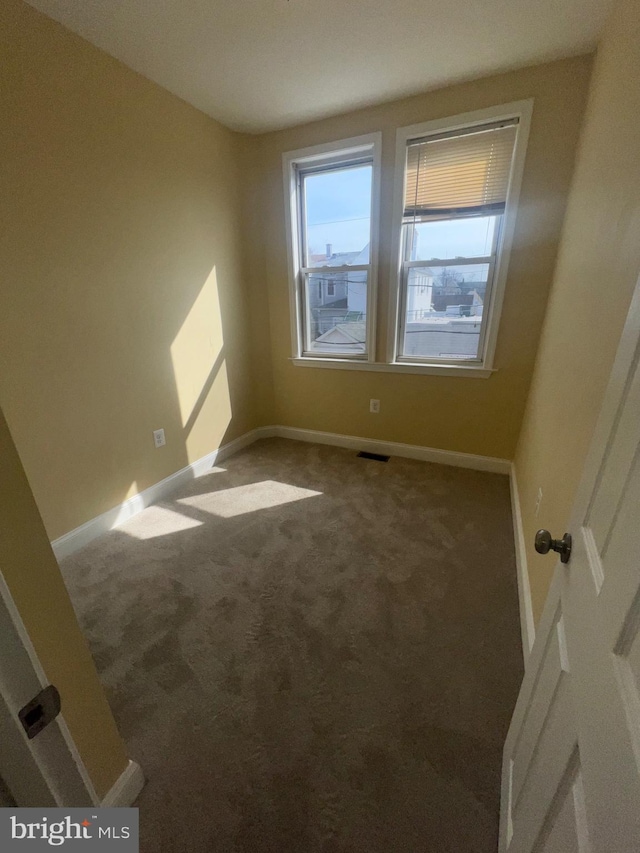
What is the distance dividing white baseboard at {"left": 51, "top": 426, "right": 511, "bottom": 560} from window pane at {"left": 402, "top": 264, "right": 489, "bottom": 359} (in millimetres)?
815

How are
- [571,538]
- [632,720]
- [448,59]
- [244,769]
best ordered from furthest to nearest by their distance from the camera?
[448,59], [244,769], [571,538], [632,720]

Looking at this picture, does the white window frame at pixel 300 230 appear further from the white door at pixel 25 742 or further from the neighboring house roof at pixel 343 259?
the white door at pixel 25 742

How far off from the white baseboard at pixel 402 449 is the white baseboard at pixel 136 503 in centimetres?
53

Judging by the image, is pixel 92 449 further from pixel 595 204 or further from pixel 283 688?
pixel 595 204

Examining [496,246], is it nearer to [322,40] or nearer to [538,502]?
[322,40]

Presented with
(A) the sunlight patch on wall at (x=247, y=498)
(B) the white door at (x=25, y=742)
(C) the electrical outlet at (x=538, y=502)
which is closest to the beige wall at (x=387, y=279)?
(A) the sunlight patch on wall at (x=247, y=498)

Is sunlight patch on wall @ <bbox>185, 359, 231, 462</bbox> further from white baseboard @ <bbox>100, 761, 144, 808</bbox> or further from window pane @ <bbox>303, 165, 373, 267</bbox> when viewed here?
white baseboard @ <bbox>100, 761, 144, 808</bbox>

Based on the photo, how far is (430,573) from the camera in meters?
1.78

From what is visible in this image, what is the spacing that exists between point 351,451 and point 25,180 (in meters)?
2.65

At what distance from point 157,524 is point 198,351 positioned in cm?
128

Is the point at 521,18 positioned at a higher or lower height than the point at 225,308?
higher

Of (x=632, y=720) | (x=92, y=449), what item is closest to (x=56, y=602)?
(x=632, y=720)

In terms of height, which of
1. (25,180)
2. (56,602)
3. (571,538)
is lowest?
(56,602)

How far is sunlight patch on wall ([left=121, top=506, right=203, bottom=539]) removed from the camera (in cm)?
215
